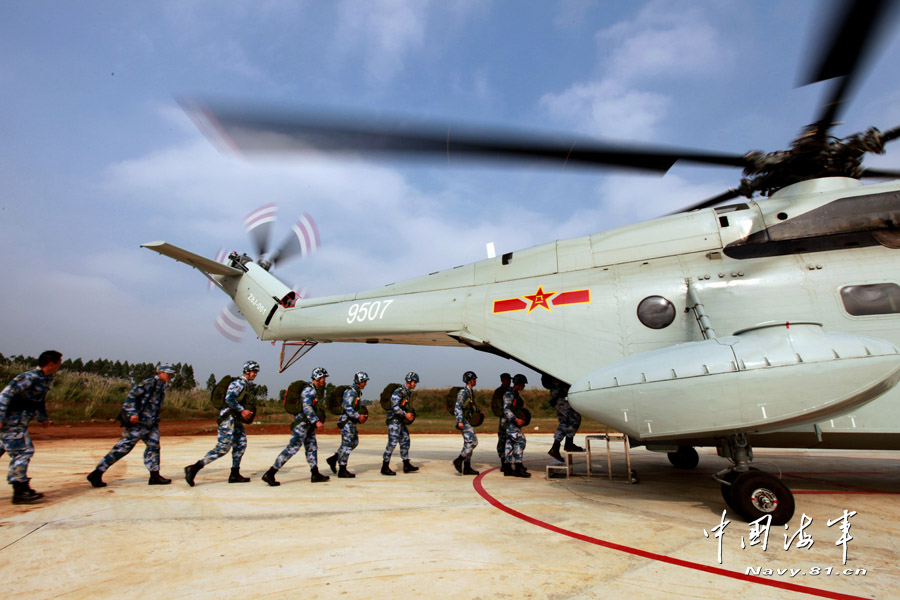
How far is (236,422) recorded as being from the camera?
666cm

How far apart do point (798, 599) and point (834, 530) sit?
209 centimetres

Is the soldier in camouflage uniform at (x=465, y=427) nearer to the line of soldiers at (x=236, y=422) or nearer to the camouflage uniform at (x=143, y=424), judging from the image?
the line of soldiers at (x=236, y=422)

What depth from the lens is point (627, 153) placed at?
4.96 meters

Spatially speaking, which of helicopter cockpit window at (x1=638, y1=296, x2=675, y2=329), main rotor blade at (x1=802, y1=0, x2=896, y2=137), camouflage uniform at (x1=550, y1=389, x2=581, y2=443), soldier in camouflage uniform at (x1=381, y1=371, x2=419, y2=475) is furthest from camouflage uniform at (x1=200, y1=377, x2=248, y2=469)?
main rotor blade at (x1=802, y1=0, x2=896, y2=137)

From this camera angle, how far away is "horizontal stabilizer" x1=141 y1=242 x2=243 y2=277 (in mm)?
7928

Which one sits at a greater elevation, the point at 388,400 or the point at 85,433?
the point at 388,400

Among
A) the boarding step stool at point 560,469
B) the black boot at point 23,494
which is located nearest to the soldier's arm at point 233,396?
the black boot at point 23,494

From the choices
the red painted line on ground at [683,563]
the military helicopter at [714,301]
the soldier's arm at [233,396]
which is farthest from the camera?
the soldier's arm at [233,396]

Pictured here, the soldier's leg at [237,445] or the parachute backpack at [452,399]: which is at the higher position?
the parachute backpack at [452,399]

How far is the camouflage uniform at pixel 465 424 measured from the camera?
7.48 metres

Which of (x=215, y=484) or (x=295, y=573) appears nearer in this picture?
(x=295, y=573)

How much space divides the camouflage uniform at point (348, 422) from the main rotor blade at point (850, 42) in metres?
6.98

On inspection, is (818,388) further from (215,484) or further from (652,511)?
(215,484)

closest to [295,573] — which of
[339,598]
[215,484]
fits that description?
[339,598]
